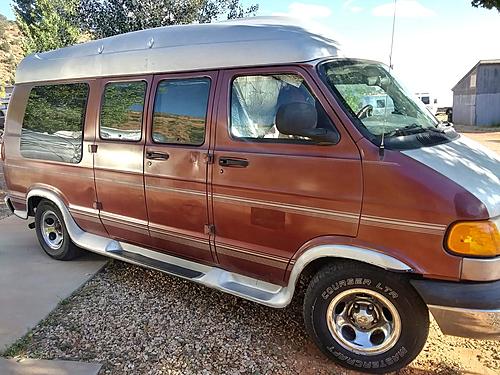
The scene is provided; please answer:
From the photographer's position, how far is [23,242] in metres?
5.77

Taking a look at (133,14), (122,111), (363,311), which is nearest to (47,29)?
(133,14)

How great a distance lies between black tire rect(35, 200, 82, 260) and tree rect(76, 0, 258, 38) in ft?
25.7

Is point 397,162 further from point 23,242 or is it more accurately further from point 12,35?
point 12,35

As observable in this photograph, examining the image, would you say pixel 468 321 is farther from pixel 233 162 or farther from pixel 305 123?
pixel 233 162

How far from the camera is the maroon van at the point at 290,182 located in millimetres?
2689

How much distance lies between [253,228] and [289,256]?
36 cm

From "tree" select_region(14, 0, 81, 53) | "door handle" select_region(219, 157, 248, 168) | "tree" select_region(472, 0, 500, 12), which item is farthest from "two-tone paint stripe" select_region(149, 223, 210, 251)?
"tree" select_region(14, 0, 81, 53)

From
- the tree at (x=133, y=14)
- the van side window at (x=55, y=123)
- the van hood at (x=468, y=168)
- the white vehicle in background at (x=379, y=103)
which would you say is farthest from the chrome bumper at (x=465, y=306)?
the tree at (x=133, y=14)

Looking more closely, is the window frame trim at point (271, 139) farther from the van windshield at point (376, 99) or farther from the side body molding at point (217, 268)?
the side body molding at point (217, 268)

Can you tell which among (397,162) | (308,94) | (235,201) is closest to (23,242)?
(235,201)

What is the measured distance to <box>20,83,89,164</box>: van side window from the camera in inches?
183

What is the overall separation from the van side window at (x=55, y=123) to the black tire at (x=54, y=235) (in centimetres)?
62

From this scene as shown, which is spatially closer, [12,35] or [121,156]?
[121,156]

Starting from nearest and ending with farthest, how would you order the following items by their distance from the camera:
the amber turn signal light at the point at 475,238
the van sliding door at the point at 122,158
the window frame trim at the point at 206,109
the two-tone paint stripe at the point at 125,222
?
the amber turn signal light at the point at 475,238
the window frame trim at the point at 206,109
the van sliding door at the point at 122,158
the two-tone paint stripe at the point at 125,222
